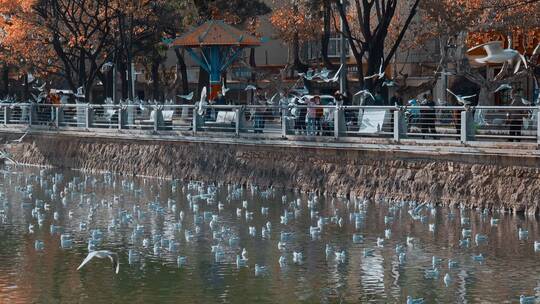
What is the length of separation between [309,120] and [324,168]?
5.07 ft

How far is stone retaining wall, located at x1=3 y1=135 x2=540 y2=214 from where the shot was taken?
88.3ft

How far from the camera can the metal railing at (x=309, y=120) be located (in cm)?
2758

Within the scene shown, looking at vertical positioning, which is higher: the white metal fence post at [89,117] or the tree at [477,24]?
the tree at [477,24]

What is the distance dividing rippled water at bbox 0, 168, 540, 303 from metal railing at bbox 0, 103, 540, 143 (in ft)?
6.15

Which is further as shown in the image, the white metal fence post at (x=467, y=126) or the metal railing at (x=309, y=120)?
the metal railing at (x=309, y=120)

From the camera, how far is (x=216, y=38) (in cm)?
3978

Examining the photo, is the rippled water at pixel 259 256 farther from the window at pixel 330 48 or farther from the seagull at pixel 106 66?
the window at pixel 330 48

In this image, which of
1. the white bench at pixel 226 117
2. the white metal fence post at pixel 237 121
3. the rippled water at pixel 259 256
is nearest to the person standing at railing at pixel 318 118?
the rippled water at pixel 259 256

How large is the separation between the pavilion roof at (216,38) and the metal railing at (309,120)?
237 centimetres

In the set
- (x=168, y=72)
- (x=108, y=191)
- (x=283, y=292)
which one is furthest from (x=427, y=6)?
(x=168, y=72)

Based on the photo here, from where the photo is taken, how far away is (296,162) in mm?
32562

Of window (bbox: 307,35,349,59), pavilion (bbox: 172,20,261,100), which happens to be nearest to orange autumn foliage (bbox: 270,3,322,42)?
window (bbox: 307,35,349,59)

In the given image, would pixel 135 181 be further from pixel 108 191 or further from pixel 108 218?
pixel 108 218

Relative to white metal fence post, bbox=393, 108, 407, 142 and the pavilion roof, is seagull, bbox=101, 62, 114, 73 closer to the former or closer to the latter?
the pavilion roof
